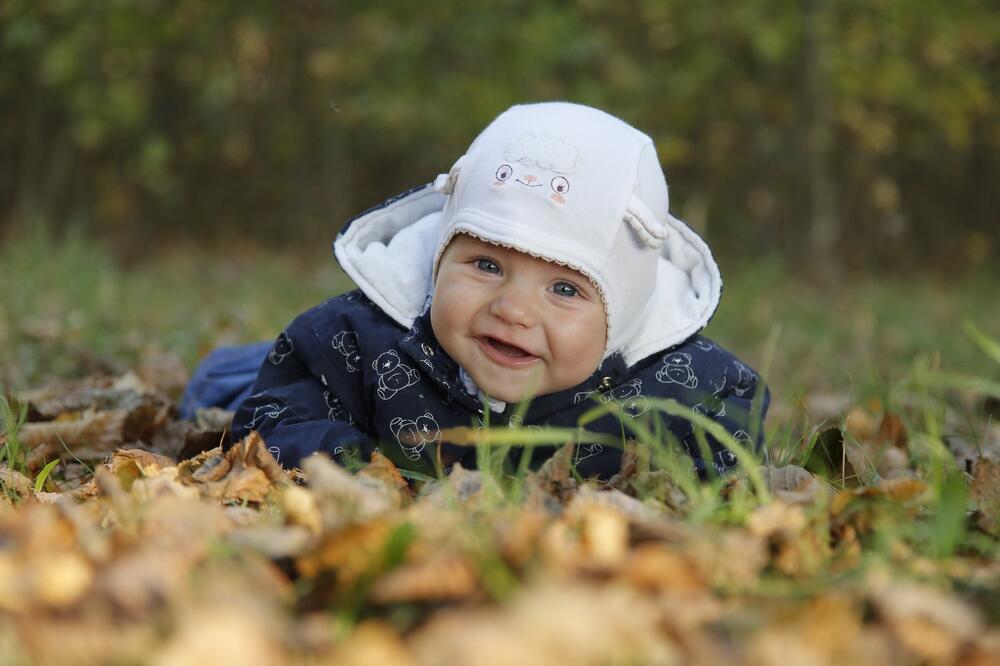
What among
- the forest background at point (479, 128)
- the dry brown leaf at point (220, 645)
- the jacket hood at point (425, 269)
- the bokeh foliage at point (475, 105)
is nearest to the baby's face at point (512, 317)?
the jacket hood at point (425, 269)

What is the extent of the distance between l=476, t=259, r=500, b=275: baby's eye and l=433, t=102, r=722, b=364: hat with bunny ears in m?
0.07

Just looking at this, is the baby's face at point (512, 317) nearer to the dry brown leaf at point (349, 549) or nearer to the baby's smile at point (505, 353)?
the baby's smile at point (505, 353)

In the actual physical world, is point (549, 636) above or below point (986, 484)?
above

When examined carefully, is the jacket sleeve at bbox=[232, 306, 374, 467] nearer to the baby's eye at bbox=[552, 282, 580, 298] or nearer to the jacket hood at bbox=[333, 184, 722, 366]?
the jacket hood at bbox=[333, 184, 722, 366]

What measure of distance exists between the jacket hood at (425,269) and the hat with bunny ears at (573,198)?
11 centimetres

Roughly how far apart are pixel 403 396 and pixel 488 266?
1.29 feet

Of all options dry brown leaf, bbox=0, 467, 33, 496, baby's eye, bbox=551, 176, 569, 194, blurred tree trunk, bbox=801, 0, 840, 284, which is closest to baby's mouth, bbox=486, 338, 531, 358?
baby's eye, bbox=551, 176, 569, 194

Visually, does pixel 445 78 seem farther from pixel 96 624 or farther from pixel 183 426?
pixel 96 624

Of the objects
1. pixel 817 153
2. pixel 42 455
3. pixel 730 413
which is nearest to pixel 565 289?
pixel 730 413

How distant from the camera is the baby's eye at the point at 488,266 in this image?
2693mm

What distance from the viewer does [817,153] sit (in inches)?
400

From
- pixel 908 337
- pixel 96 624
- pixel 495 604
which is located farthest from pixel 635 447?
pixel 908 337

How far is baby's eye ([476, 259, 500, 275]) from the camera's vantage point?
A: 106 inches

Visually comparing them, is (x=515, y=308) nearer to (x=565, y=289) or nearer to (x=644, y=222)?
(x=565, y=289)
